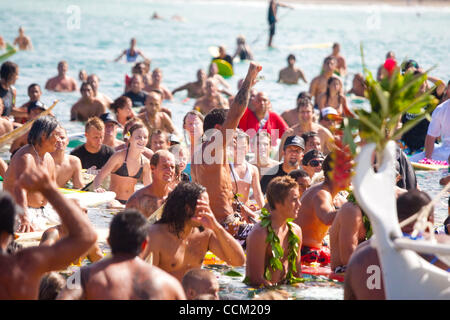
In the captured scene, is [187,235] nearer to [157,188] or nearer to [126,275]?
[157,188]

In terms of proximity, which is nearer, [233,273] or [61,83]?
[233,273]

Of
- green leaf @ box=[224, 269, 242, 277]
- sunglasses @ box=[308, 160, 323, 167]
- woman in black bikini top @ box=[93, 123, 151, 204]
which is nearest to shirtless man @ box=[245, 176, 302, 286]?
green leaf @ box=[224, 269, 242, 277]

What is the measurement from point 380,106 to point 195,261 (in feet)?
7.20

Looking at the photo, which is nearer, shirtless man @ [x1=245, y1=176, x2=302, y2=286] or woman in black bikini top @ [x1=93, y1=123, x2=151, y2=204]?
shirtless man @ [x1=245, y1=176, x2=302, y2=286]

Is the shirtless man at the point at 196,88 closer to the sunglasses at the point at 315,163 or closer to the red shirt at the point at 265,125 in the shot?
the red shirt at the point at 265,125

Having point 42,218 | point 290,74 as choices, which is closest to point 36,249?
point 42,218

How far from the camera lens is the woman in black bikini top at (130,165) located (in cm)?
838

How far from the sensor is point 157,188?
6258mm

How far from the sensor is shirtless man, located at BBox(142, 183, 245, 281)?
493 centimetres

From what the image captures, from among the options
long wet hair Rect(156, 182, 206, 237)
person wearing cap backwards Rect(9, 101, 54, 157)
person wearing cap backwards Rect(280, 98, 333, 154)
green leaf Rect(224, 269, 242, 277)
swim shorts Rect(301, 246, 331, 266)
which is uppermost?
long wet hair Rect(156, 182, 206, 237)

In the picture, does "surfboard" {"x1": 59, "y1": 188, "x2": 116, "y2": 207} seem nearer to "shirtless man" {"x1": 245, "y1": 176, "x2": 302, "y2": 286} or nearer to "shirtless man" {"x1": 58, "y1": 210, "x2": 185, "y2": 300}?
"shirtless man" {"x1": 245, "y1": 176, "x2": 302, "y2": 286}

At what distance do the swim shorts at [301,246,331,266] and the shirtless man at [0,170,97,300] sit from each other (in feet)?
10.8

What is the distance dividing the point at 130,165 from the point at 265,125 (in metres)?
2.70
